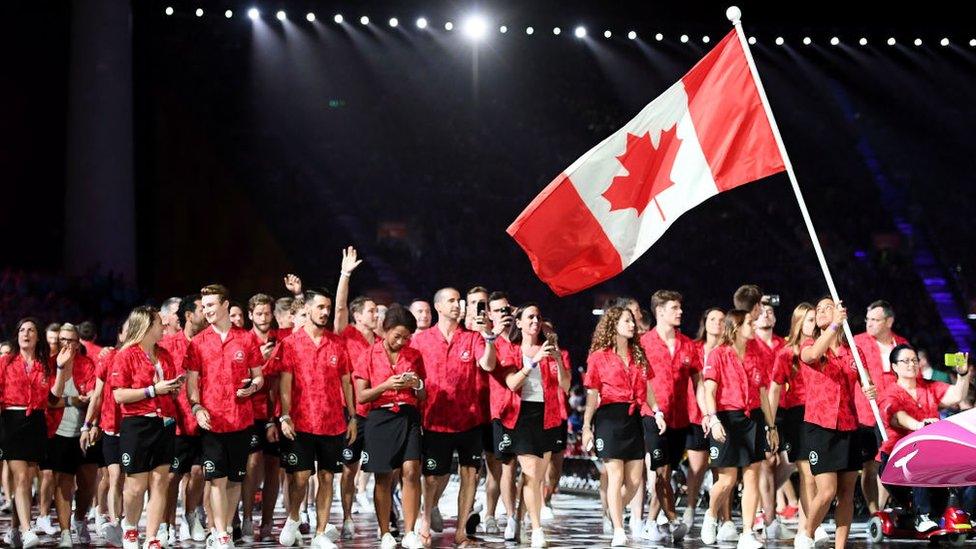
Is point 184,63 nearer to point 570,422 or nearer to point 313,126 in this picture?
point 313,126

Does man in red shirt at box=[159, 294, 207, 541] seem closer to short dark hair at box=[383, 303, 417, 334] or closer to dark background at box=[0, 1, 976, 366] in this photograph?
short dark hair at box=[383, 303, 417, 334]

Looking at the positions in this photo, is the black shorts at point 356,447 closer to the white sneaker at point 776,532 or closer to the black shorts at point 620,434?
the black shorts at point 620,434

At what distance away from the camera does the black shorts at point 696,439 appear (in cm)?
1098

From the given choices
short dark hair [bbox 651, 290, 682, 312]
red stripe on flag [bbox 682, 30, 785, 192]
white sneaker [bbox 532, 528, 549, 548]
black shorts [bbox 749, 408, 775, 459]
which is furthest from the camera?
short dark hair [bbox 651, 290, 682, 312]

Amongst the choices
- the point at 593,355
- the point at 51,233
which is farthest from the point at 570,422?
the point at 51,233

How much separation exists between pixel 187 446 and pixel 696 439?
436 centimetres

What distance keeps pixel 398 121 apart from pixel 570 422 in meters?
12.1

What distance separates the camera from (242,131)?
27.1m

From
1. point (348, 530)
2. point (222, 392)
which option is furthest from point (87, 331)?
point (348, 530)

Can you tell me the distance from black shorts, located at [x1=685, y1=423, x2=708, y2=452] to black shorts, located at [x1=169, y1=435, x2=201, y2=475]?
425 cm

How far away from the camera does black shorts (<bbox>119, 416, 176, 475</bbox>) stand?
30.4 feet

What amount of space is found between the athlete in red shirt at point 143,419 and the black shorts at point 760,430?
450 cm

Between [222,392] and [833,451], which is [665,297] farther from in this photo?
[222,392]

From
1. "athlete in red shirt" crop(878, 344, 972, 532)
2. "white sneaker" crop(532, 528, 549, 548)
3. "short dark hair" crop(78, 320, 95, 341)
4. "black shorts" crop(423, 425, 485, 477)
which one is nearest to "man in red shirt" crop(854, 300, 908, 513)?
"athlete in red shirt" crop(878, 344, 972, 532)
